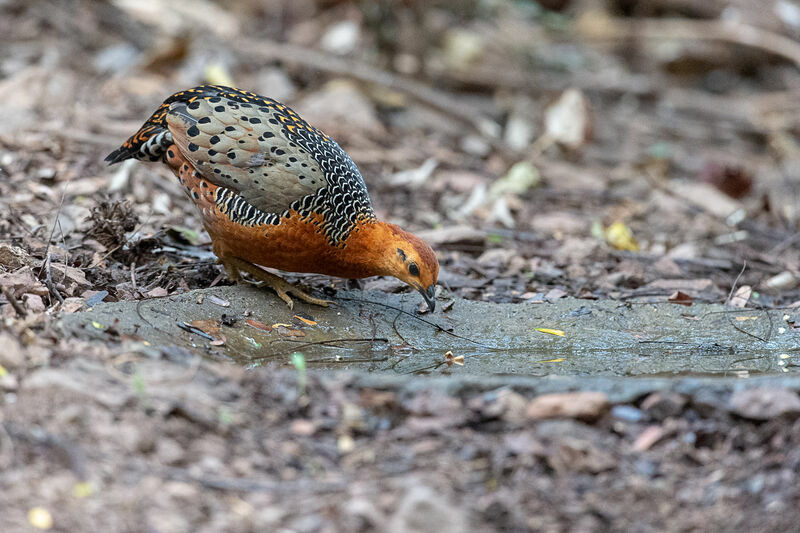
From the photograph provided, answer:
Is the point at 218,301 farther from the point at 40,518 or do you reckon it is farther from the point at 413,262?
the point at 40,518

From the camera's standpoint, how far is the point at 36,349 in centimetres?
398

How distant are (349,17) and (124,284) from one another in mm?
7556

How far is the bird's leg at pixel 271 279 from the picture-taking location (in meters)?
5.54

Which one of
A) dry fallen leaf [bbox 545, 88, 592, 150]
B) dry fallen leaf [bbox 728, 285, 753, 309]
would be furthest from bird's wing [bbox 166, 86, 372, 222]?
dry fallen leaf [bbox 545, 88, 592, 150]

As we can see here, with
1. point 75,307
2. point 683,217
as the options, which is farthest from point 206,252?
point 683,217

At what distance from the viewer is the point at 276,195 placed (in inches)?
207

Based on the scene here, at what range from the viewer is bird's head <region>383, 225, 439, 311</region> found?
5.31m

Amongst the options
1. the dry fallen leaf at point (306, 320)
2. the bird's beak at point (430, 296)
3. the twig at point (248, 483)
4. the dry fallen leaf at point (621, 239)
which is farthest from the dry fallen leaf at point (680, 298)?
the twig at point (248, 483)

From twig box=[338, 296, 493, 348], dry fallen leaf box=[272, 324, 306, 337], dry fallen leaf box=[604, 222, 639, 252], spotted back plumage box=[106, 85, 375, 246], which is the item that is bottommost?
dry fallen leaf box=[604, 222, 639, 252]

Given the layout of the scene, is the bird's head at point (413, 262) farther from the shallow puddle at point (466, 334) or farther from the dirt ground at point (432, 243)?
the dirt ground at point (432, 243)

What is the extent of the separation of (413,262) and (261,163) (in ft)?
3.66

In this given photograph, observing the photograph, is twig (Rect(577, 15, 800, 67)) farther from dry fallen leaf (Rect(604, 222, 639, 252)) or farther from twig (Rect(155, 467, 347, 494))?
twig (Rect(155, 467, 347, 494))

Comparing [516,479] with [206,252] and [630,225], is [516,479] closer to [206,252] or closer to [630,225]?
[206,252]

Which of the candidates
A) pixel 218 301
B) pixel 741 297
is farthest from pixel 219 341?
pixel 741 297
